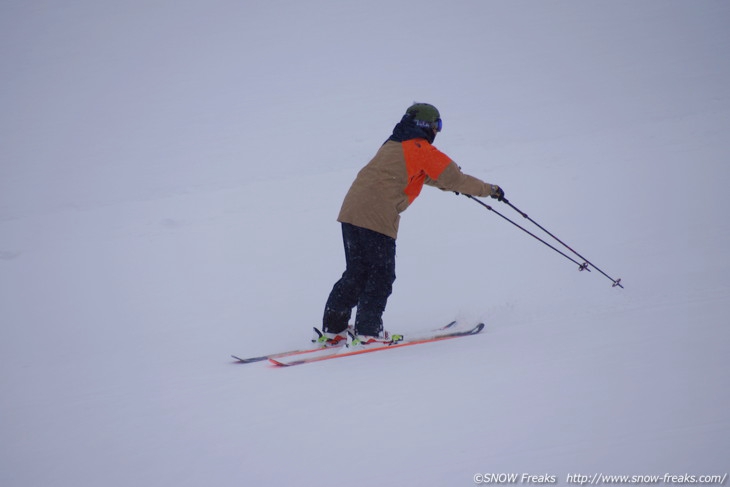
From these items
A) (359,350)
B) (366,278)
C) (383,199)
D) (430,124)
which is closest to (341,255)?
(366,278)

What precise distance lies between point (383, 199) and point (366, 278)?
0.56 m

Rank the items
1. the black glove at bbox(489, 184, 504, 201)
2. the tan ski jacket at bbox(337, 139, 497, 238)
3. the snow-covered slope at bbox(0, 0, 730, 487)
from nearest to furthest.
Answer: the snow-covered slope at bbox(0, 0, 730, 487)
the tan ski jacket at bbox(337, 139, 497, 238)
the black glove at bbox(489, 184, 504, 201)

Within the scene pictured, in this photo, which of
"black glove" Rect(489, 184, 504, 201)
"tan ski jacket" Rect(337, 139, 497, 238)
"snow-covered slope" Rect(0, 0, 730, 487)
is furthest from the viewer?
"black glove" Rect(489, 184, 504, 201)

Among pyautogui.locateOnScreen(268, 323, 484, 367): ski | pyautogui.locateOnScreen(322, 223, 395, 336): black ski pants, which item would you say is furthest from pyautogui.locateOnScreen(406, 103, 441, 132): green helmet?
pyautogui.locateOnScreen(268, 323, 484, 367): ski

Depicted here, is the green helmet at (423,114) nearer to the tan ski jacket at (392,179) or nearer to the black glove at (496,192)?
the tan ski jacket at (392,179)

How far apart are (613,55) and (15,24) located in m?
16.6

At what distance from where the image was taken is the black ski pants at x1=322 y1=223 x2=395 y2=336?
3.75 m

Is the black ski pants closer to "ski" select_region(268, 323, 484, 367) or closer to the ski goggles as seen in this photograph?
"ski" select_region(268, 323, 484, 367)

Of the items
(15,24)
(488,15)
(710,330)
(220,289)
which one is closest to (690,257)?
(710,330)

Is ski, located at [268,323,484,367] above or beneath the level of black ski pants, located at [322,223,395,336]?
beneath

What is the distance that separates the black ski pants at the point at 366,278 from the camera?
147 inches

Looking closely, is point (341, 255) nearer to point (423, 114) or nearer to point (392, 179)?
point (392, 179)

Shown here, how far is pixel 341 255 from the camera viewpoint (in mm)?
6316

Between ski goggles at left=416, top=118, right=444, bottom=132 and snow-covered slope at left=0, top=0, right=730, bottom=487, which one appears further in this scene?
ski goggles at left=416, top=118, right=444, bottom=132
